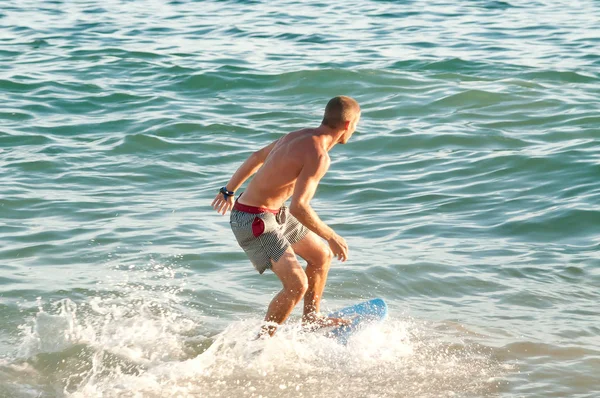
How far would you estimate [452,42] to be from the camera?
1883 cm

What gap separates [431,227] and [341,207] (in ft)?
3.70

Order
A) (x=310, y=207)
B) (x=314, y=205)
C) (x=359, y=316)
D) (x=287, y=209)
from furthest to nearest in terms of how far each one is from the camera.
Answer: (x=314, y=205)
(x=359, y=316)
(x=287, y=209)
(x=310, y=207)

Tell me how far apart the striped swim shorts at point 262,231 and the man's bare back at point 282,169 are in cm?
6

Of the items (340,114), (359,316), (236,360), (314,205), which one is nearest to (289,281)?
(236,360)

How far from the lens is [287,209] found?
6.80 meters

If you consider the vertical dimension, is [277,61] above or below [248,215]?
below

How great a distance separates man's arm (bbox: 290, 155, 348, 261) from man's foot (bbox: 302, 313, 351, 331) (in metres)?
0.89

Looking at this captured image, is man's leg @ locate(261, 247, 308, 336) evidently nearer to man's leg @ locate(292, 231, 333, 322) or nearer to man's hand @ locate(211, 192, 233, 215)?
man's leg @ locate(292, 231, 333, 322)

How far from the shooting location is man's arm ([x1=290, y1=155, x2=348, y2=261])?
6.20 m

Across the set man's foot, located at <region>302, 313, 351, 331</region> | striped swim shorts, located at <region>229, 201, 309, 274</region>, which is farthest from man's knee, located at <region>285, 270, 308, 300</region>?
man's foot, located at <region>302, 313, 351, 331</region>

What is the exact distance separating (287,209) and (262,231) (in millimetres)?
319

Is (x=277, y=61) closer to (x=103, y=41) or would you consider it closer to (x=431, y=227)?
(x=103, y=41)

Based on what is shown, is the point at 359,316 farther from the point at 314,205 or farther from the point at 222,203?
the point at 314,205

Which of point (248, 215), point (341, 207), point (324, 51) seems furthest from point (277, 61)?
point (248, 215)
